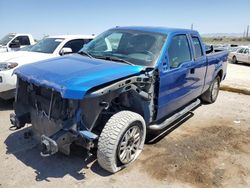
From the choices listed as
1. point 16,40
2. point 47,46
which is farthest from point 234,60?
point 47,46

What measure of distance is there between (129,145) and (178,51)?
199 cm

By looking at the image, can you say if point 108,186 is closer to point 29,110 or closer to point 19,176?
point 19,176

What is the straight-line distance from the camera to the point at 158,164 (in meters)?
4.13

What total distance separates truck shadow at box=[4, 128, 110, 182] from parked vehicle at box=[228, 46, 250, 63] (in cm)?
2018

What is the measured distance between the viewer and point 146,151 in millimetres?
4527

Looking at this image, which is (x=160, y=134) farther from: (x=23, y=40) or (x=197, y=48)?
(x=23, y=40)

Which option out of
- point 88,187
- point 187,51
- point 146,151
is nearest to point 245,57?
point 187,51

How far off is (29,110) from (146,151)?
6.32 ft

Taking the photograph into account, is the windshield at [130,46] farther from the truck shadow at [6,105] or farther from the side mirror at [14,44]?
the side mirror at [14,44]

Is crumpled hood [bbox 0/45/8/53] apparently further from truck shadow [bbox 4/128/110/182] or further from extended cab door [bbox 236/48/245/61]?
extended cab door [bbox 236/48/245/61]

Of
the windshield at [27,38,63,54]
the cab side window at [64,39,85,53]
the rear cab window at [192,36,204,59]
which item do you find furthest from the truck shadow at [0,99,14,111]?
the rear cab window at [192,36,204,59]

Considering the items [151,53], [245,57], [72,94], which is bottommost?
[245,57]

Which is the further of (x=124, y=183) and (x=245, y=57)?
(x=245, y=57)

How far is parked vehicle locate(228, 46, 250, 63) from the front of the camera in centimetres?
2162
